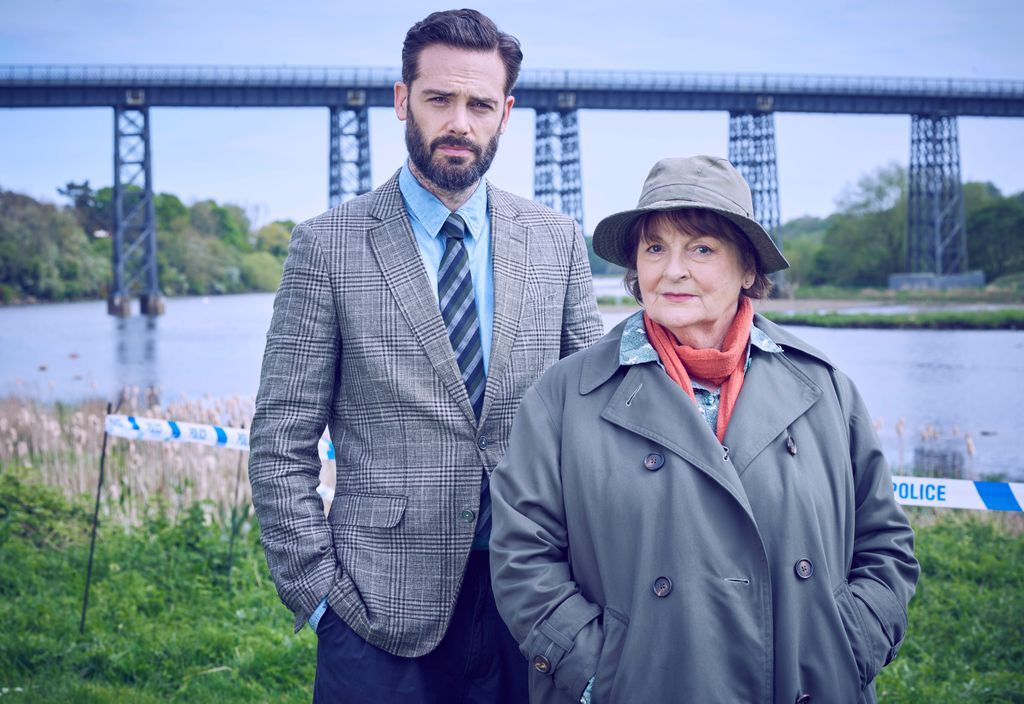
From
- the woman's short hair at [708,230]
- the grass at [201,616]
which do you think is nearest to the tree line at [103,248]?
the grass at [201,616]

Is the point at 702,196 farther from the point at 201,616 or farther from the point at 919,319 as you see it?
the point at 919,319

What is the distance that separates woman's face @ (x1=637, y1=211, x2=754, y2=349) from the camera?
183 centimetres

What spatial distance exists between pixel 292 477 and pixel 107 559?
3542mm

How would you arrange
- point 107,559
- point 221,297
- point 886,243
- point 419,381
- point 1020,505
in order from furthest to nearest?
point 221,297, point 886,243, point 107,559, point 1020,505, point 419,381

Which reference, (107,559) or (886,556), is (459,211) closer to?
(886,556)

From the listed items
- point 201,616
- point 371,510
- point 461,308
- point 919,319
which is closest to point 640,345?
point 461,308

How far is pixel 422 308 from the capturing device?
213 cm

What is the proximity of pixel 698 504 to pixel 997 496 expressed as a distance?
2.10 m

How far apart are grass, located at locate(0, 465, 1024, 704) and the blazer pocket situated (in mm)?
1979

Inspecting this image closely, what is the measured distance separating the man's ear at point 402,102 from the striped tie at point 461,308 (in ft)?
0.89

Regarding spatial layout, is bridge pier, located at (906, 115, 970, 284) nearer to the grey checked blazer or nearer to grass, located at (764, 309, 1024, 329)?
grass, located at (764, 309, 1024, 329)

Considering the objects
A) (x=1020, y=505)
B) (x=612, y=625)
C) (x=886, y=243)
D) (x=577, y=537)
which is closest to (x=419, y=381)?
(x=577, y=537)

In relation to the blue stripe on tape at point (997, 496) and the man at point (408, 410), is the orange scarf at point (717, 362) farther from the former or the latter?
the blue stripe on tape at point (997, 496)

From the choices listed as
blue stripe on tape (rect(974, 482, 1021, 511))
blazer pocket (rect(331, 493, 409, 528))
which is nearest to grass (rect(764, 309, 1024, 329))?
blue stripe on tape (rect(974, 482, 1021, 511))
